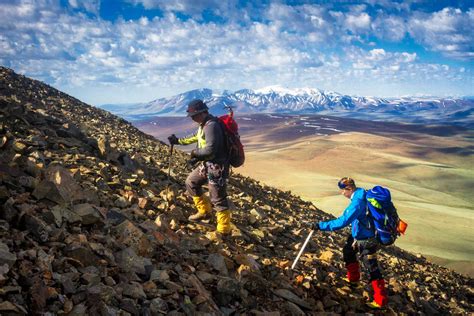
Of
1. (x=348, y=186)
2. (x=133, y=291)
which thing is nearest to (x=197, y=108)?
(x=348, y=186)

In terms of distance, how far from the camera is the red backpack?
28.9ft

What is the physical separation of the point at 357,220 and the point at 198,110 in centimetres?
431

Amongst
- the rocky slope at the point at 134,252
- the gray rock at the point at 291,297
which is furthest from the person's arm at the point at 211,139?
the gray rock at the point at 291,297

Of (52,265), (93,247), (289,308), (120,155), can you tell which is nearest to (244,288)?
(289,308)

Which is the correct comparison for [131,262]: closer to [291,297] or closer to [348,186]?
[291,297]

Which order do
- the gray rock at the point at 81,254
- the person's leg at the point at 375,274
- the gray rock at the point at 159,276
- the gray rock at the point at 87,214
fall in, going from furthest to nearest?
the person's leg at the point at 375,274 → the gray rock at the point at 87,214 → the gray rock at the point at 159,276 → the gray rock at the point at 81,254

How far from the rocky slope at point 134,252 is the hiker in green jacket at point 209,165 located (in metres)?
0.59

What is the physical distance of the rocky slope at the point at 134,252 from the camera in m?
4.94

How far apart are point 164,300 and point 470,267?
32.8m

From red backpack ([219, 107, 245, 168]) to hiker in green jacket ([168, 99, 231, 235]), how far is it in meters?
0.14

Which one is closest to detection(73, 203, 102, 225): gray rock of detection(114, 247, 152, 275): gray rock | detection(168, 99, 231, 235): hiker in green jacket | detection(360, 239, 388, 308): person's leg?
detection(114, 247, 152, 275): gray rock

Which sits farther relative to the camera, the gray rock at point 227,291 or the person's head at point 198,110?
the person's head at point 198,110

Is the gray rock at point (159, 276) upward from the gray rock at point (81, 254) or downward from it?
downward

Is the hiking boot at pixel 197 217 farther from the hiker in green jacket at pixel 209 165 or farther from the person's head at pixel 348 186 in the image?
the person's head at pixel 348 186
